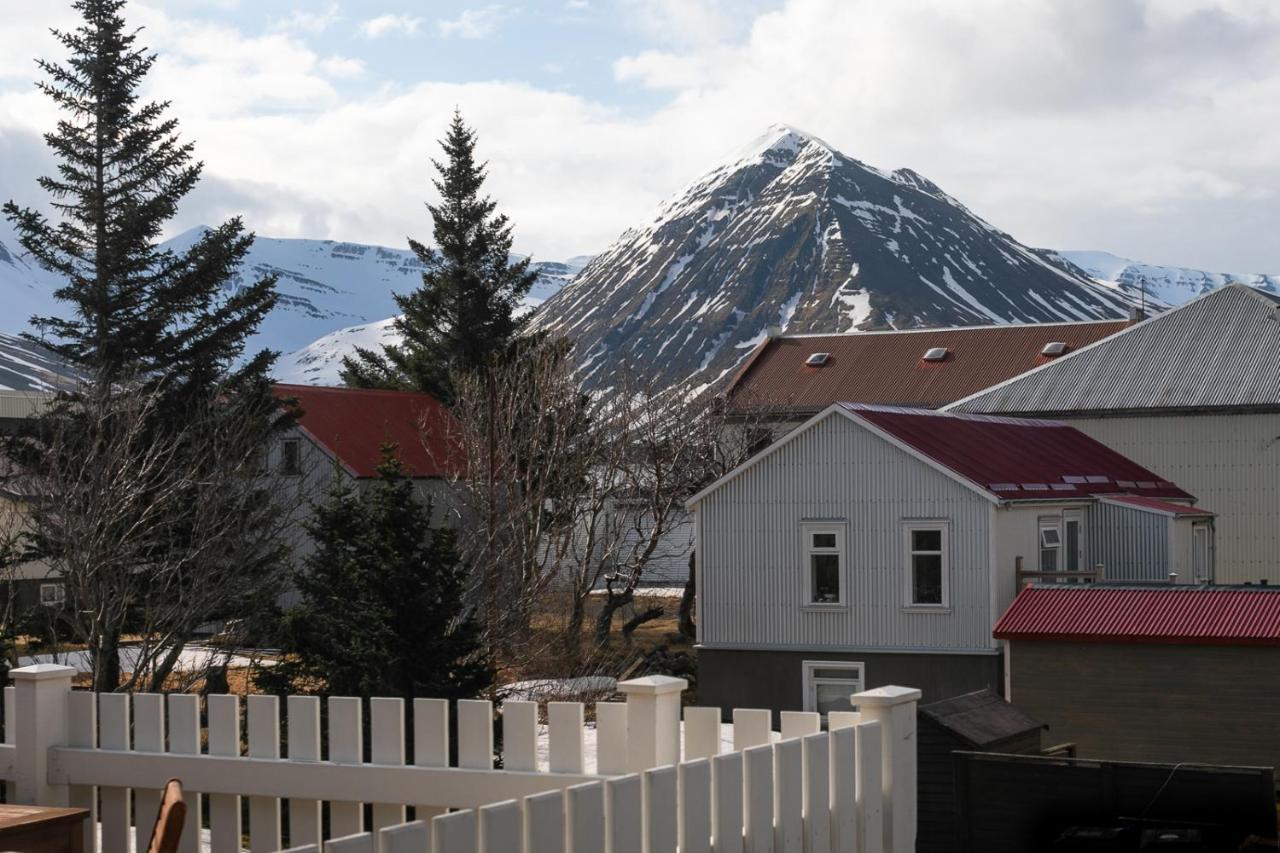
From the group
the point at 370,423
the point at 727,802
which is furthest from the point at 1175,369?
the point at 727,802

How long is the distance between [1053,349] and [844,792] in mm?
58727

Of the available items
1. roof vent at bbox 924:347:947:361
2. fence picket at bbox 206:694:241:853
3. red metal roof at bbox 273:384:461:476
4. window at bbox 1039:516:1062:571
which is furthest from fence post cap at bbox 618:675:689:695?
roof vent at bbox 924:347:947:361

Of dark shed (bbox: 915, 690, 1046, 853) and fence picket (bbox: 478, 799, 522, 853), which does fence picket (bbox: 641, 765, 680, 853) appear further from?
dark shed (bbox: 915, 690, 1046, 853)

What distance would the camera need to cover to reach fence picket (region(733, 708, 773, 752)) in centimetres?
560

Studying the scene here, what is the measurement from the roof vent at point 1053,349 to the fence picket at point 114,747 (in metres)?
58.6

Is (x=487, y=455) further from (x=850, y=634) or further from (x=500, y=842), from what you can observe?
(x=500, y=842)

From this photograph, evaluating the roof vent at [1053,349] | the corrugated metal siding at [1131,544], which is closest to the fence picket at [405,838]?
the corrugated metal siding at [1131,544]

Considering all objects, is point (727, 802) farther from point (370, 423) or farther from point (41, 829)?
point (370, 423)

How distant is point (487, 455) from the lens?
105 feet

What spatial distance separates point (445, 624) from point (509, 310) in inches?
1469

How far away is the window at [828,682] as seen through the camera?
2697 cm

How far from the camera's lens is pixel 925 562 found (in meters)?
26.5

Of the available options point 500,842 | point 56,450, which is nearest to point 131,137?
point 56,450

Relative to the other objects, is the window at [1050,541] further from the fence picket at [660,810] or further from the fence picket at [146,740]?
the fence picket at [660,810]
